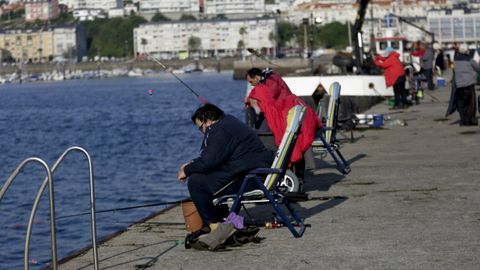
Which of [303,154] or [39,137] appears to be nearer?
[303,154]

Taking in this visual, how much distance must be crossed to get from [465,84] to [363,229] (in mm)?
11591

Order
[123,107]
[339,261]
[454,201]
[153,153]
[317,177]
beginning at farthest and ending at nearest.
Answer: [123,107], [153,153], [317,177], [454,201], [339,261]

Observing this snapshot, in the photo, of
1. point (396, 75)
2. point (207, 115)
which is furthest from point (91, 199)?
point (396, 75)

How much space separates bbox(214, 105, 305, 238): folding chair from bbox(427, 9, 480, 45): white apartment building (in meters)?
168

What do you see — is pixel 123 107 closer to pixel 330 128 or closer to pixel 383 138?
pixel 383 138

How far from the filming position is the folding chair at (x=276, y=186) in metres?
10.9

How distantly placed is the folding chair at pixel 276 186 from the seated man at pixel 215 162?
0.32ft

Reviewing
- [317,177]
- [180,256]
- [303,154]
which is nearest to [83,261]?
[180,256]

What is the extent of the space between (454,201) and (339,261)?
339 centimetres

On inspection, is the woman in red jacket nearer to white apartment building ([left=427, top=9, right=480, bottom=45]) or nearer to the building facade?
the building facade

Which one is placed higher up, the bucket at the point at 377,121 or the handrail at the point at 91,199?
the handrail at the point at 91,199

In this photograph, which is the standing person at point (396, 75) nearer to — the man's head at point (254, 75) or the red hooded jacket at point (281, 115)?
the red hooded jacket at point (281, 115)

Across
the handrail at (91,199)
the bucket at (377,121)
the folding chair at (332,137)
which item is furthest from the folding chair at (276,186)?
the bucket at (377,121)

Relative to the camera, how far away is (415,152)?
741 inches
